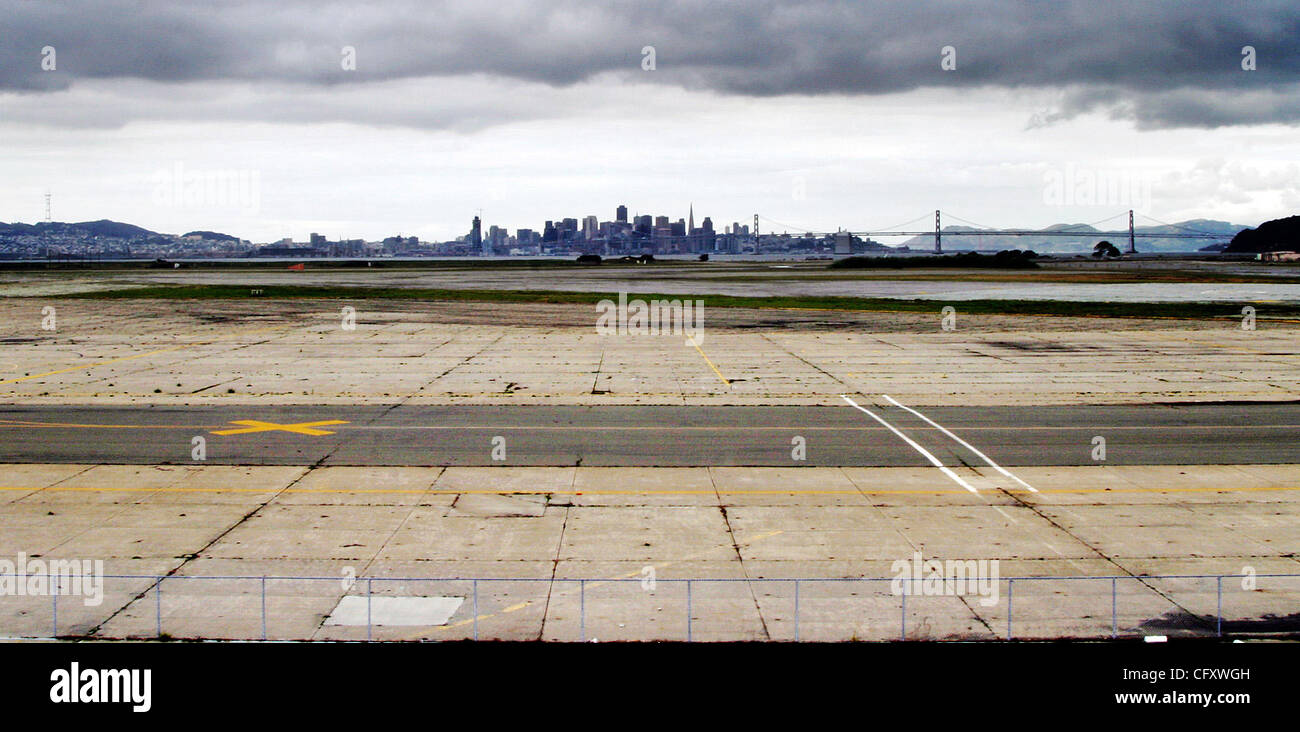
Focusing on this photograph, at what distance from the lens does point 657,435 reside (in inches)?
1288

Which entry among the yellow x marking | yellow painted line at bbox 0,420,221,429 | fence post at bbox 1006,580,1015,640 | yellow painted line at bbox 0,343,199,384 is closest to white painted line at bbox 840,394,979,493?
fence post at bbox 1006,580,1015,640

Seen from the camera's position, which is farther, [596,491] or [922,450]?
[922,450]

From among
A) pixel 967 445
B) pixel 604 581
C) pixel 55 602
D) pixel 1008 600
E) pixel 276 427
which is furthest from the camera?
pixel 276 427

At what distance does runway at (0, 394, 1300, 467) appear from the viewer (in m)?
29.2

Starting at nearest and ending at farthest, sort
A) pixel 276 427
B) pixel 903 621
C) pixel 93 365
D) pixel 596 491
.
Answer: pixel 903 621, pixel 596 491, pixel 276 427, pixel 93 365

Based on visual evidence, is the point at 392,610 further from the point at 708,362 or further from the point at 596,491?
the point at 708,362

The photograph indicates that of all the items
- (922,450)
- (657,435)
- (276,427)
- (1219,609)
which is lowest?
(1219,609)

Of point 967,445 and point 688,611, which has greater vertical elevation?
point 967,445

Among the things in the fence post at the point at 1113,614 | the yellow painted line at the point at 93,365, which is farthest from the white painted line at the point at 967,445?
the yellow painted line at the point at 93,365

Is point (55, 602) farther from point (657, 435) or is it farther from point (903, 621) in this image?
point (657, 435)

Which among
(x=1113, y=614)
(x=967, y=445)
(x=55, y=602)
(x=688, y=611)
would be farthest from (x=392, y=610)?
(x=967, y=445)

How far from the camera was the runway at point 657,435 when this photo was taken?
29.2 m

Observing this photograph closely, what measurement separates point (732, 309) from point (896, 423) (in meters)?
52.2
